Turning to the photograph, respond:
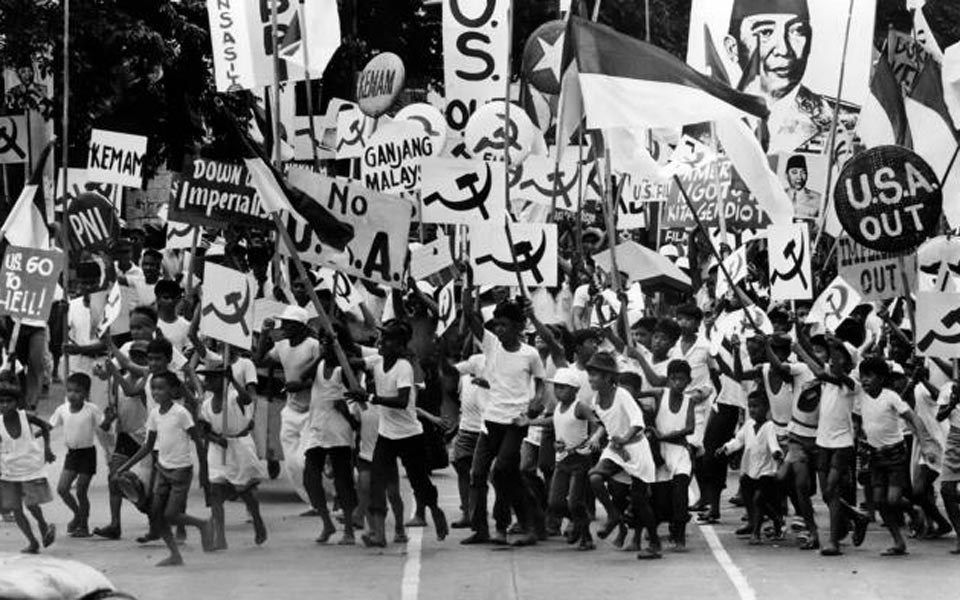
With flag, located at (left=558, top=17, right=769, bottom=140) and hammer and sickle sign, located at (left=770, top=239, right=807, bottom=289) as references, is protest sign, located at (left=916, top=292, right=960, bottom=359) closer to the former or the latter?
flag, located at (left=558, top=17, right=769, bottom=140)

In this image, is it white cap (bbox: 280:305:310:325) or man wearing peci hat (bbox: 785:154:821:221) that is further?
man wearing peci hat (bbox: 785:154:821:221)

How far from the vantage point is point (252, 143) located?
55.5ft

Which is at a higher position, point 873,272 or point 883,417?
point 873,272

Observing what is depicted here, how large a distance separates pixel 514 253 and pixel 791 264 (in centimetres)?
284

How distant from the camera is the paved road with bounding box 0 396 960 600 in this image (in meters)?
14.6

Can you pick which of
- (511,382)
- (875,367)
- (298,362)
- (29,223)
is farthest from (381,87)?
(875,367)

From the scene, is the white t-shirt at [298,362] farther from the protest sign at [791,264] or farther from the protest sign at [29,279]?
the protest sign at [791,264]

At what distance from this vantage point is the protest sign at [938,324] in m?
16.5

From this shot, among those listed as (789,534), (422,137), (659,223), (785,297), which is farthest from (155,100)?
(789,534)

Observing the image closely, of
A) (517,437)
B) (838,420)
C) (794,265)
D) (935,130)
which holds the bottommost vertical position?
(517,437)

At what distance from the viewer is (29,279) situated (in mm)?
17562

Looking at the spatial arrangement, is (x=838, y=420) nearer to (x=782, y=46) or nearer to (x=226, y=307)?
(x=226, y=307)

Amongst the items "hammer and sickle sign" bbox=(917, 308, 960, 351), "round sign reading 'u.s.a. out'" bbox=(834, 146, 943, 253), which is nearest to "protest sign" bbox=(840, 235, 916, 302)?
"round sign reading 'u.s.a. out'" bbox=(834, 146, 943, 253)

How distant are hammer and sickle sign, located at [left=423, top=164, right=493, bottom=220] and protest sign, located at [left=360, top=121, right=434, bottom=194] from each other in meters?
2.55
